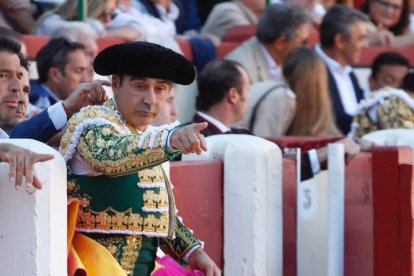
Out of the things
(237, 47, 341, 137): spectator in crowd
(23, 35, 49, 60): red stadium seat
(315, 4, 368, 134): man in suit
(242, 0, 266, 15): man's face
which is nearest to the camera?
(23, 35, 49, 60): red stadium seat

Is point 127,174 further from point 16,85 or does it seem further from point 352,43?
point 352,43

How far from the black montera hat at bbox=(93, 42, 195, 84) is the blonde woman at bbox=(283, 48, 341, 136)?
→ 3.63 metres

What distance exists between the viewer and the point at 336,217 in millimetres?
6734

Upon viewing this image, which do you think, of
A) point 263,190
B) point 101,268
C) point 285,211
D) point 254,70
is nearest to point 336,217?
point 285,211

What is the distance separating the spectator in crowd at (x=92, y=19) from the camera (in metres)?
7.97

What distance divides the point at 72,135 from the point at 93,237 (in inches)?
13.6

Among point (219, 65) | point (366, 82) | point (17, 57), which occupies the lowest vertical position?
point (366, 82)

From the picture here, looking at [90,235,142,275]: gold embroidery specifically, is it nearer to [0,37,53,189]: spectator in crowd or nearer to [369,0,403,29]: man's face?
[0,37,53,189]: spectator in crowd

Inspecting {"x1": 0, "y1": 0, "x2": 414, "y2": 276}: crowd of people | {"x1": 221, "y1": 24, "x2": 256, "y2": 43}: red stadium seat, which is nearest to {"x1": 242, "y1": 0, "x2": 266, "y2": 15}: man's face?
{"x1": 0, "y1": 0, "x2": 414, "y2": 276}: crowd of people

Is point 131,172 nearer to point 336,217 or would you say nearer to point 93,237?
point 93,237

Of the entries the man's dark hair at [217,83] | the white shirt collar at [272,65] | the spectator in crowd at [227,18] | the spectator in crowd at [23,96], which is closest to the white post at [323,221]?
the man's dark hair at [217,83]

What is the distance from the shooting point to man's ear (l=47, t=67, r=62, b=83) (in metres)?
6.80

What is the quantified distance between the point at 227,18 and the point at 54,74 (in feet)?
9.32

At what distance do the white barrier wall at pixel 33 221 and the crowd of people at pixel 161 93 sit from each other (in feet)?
0.37
